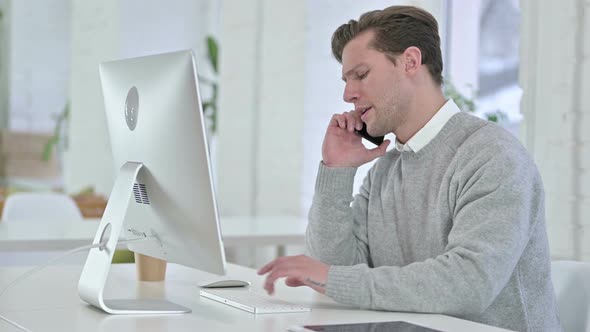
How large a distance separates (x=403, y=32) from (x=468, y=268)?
66cm

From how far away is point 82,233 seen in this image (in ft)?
10.7

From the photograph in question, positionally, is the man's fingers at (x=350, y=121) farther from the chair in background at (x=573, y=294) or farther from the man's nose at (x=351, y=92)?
the chair in background at (x=573, y=294)

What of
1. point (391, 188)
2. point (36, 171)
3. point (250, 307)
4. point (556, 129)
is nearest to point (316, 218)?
point (391, 188)

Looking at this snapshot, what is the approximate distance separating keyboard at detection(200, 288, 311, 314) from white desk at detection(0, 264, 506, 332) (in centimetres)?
2

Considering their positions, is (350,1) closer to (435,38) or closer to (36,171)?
(435,38)

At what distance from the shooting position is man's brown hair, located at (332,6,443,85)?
2.13 m

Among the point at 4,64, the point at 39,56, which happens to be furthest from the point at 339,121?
the point at 4,64

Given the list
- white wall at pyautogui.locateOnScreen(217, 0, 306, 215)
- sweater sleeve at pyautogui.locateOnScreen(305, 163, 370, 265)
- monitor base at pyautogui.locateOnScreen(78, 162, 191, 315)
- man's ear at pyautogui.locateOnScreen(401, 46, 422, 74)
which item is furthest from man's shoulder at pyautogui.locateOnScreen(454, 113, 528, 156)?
white wall at pyautogui.locateOnScreen(217, 0, 306, 215)

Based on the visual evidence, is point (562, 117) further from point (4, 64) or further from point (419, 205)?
point (4, 64)

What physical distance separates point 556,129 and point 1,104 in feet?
24.7

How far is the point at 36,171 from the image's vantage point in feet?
30.0

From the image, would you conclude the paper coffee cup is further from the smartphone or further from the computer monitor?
the smartphone

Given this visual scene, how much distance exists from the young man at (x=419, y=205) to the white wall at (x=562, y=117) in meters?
0.65

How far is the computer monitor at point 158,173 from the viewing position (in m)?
1.66
